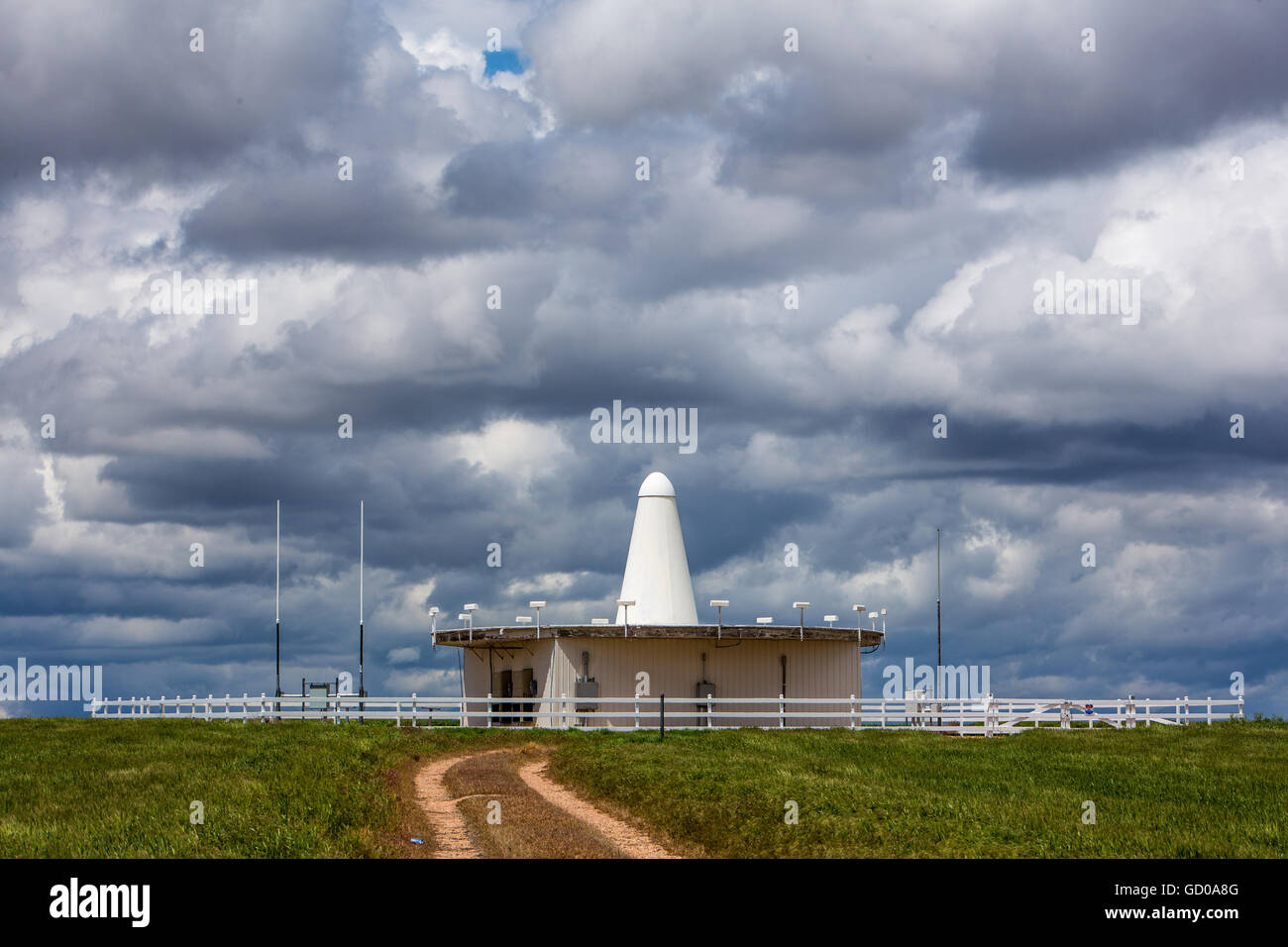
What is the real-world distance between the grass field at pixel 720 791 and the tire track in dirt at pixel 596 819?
1.28ft

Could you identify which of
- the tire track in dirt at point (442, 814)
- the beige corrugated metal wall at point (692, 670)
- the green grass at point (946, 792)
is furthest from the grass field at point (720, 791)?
the beige corrugated metal wall at point (692, 670)

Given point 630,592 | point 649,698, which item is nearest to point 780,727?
point 649,698

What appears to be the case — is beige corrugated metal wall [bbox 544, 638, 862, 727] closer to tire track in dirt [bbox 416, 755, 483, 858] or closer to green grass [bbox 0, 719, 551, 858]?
green grass [bbox 0, 719, 551, 858]

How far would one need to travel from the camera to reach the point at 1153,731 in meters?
34.3

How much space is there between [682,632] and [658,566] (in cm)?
286

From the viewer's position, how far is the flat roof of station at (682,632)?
1448 inches

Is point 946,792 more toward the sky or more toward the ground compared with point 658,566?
more toward the ground

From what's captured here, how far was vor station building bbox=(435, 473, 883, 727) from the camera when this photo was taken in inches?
1460

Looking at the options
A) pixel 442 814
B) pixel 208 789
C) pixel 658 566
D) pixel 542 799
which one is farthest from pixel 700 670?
pixel 208 789

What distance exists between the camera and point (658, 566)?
3912cm

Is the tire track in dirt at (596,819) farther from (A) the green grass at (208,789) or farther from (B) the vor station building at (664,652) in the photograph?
(B) the vor station building at (664,652)

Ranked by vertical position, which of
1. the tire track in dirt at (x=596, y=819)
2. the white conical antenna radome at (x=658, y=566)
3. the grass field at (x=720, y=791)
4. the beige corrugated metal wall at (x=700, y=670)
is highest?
the white conical antenna radome at (x=658, y=566)

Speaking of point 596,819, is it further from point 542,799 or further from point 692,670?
point 692,670
